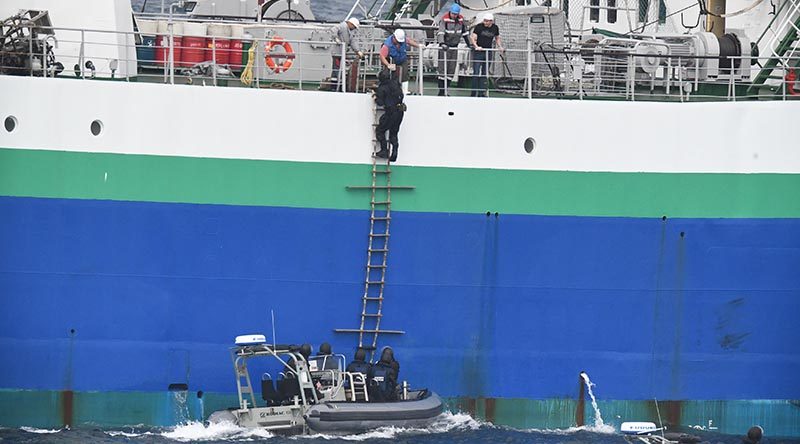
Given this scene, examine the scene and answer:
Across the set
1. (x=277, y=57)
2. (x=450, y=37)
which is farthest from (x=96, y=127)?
(x=450, y=37)

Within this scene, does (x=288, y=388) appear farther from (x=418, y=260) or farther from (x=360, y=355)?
(x=418, y=260)

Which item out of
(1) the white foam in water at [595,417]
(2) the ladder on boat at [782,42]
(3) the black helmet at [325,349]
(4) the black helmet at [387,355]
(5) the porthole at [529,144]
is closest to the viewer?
(4) the black helmet at [387,355]

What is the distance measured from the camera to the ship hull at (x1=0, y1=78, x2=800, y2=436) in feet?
59.0

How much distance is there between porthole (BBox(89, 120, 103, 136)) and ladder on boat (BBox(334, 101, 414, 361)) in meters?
3.47

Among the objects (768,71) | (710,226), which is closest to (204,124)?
(710,226)

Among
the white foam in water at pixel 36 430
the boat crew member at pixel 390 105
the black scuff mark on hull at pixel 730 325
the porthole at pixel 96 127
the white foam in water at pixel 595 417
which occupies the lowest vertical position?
the white foam in water at pixel 36 430

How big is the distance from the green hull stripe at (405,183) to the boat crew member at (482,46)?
5.24 feet

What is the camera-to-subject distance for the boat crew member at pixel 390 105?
1805 cm

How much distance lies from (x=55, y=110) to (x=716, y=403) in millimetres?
10111

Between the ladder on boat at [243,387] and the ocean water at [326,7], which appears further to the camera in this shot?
the ocean water at [326,7]

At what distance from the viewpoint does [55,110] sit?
1791cm

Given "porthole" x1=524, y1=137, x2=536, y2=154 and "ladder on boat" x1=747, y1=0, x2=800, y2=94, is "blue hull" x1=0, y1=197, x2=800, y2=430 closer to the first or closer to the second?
"porthole" x1=524, y1=137, x2=536, y2=154

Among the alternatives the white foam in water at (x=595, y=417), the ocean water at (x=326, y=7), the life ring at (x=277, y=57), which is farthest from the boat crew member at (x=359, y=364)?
the ocean water at (x=326, y=7)

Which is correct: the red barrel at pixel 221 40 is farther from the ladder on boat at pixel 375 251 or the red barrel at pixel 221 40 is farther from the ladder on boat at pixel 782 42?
the ladder on boat at pixel 782 42
